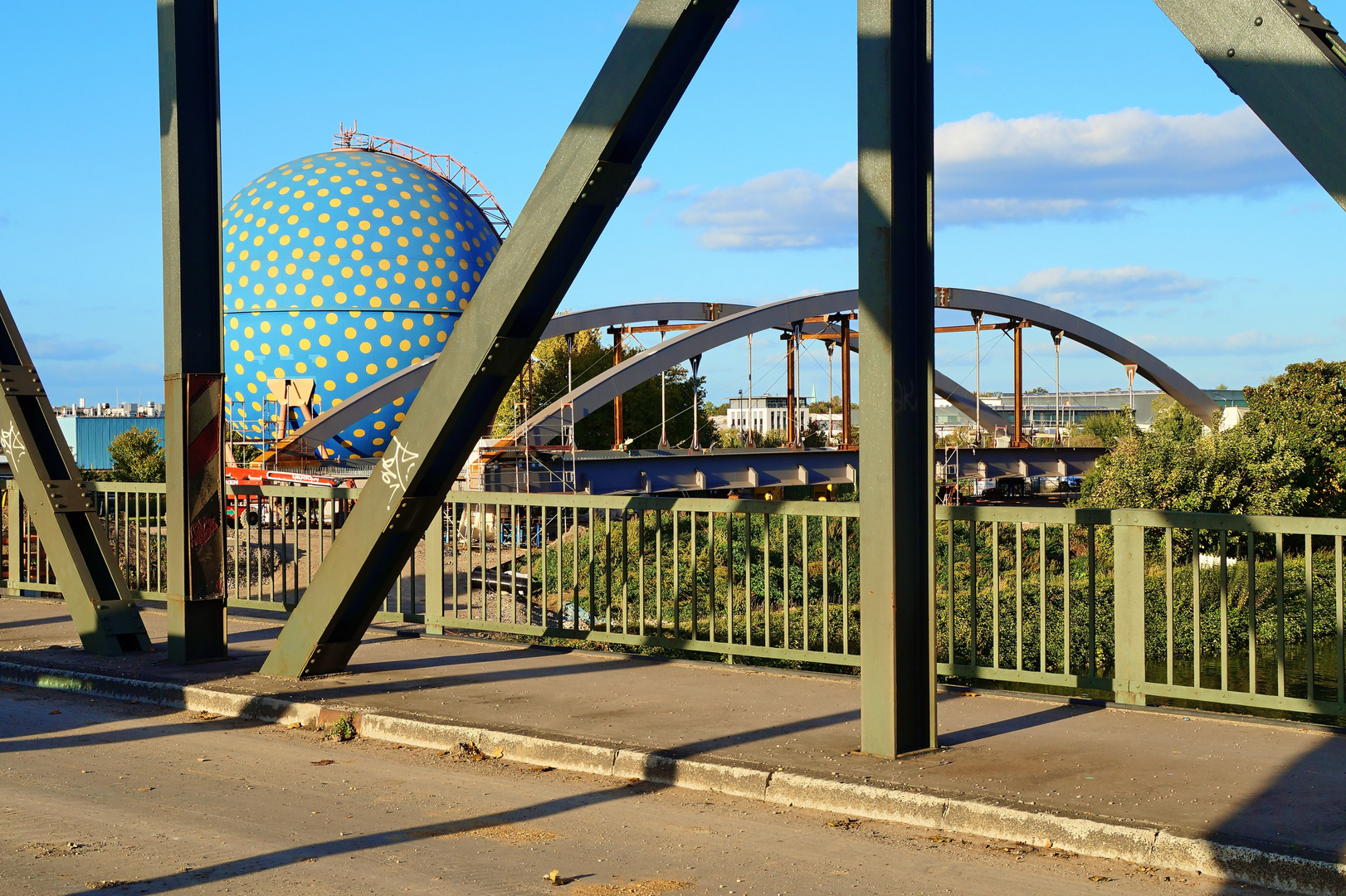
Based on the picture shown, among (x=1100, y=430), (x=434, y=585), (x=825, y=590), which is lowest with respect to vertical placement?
(x=434, y=585)

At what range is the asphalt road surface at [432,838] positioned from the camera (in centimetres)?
439

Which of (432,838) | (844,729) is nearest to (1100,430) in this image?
(844,729)

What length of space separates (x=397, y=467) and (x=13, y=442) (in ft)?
14.2

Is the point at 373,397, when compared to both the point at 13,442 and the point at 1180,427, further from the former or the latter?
the point at 13,442

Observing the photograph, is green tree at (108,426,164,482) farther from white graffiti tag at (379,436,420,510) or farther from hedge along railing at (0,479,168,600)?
white graffiti tag at (379,436,420,510)

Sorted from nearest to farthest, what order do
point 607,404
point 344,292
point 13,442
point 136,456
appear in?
point 13,442 → point 344,292 → point 136,456 → point 607,404

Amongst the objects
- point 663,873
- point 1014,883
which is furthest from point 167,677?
point 1014,883

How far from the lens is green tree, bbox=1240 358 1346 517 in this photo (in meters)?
32.7

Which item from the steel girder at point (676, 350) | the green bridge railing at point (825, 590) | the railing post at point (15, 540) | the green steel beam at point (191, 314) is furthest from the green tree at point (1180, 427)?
the green steel beam at point (191, 314)

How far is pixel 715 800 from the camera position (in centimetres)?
557

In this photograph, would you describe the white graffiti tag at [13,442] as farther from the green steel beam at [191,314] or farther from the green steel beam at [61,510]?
the green steel beam at [191,314]

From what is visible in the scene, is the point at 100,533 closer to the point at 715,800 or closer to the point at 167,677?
the point at 167,677

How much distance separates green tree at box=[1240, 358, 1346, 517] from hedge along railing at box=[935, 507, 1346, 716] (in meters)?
2.89

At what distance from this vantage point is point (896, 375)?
5789mm
